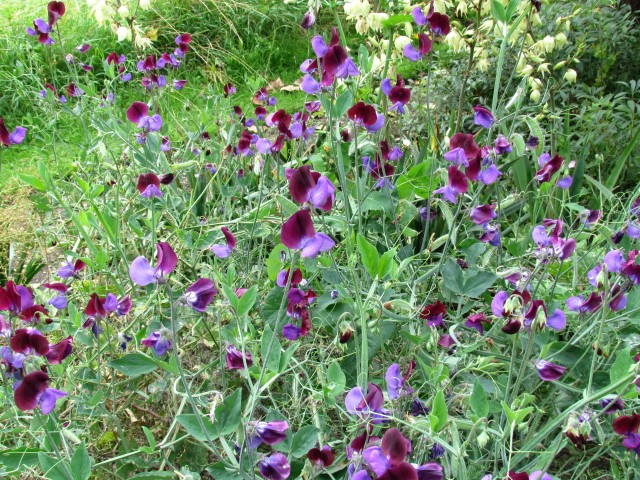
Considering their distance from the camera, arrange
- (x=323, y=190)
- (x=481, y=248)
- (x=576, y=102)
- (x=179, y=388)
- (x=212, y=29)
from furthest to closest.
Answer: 1. (x=212, y=29)
2. (x=576, y=102)
3. (x=481, y=248)
4. (x=179, y=388)
5. (x=323, y=190)

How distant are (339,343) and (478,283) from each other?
0.44m

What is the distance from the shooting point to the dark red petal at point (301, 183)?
97cm

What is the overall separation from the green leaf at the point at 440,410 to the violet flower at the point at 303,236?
27 cm

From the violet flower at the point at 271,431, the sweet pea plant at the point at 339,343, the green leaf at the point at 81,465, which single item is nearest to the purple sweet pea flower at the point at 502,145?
the sweet pea plant at the point at 339,343

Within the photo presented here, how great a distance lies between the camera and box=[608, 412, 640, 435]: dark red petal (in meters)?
1.08

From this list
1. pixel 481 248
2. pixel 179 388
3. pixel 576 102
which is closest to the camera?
pixel 179 388

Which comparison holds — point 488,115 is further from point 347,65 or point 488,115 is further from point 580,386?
point 580,386

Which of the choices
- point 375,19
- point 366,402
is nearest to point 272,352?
point 366,402

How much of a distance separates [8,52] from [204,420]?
14.9 ft

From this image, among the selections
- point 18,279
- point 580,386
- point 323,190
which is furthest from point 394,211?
point 18,279

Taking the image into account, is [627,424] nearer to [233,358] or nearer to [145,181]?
[233,358]

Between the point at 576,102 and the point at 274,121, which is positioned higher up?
the point at 274,121

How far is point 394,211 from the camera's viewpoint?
1723mm

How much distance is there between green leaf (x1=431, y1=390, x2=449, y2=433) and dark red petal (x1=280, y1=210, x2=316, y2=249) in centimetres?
30
